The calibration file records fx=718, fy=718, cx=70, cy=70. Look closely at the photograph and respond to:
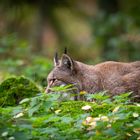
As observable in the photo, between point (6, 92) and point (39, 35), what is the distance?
16.8 m

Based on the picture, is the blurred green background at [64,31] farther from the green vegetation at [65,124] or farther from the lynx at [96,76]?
the green vegetation at [65,124]

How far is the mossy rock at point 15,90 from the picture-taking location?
846cm

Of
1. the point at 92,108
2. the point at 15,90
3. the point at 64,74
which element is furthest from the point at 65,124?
the point at 64,74

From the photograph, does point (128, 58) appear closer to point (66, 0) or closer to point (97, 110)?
point (66, 0)

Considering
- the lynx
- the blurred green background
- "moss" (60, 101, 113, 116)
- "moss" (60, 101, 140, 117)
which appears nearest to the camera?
"moss" (60, 101, 140, 117)

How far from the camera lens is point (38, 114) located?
7387mm

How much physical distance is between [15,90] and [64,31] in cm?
1691

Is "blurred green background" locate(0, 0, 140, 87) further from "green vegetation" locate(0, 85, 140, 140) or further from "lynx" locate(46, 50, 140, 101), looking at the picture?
"green vegetation" locate(0, 85, 140, 140)

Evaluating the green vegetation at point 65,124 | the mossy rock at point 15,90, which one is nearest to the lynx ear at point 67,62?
the mossy rock at point 15,90

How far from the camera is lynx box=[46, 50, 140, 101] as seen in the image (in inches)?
368

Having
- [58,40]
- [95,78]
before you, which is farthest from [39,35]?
[95,78]

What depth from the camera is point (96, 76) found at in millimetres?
9617

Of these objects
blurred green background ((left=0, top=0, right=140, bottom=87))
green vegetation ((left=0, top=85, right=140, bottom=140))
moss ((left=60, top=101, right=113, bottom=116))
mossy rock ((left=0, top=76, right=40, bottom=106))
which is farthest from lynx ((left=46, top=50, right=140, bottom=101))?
green vegetation ((left=0, top=85, right=140, bottom=140))

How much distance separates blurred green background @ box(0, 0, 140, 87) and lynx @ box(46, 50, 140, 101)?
197 cm
